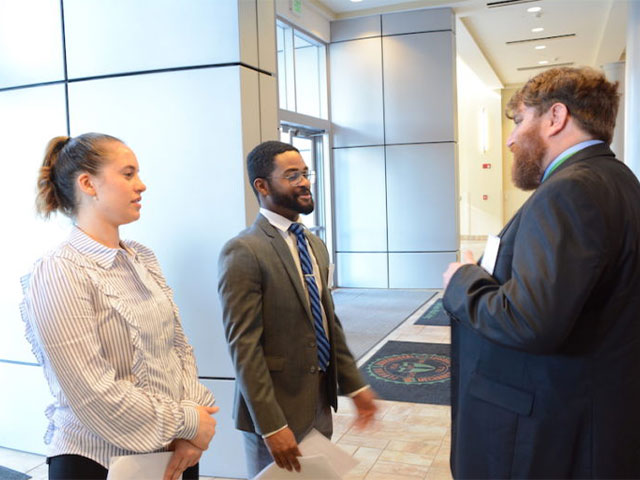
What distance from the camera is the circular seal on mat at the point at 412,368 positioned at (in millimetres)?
5000

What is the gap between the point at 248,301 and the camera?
1902 millimetres

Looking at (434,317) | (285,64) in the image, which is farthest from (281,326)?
(285,64)

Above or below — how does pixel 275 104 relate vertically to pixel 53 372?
above

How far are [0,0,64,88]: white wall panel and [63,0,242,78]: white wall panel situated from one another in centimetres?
9

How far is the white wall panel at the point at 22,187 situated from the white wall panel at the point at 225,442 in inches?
46.4

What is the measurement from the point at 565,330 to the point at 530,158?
52cm

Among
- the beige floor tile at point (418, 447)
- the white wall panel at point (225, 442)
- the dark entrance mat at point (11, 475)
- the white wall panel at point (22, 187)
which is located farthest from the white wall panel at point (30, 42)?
the beige floor tile at point (418, 447)

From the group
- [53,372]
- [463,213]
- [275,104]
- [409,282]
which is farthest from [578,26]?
[53,372]

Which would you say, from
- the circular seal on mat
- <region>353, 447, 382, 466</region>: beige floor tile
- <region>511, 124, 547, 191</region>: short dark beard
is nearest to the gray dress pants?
<region>511, 124, 547, 191</region>: short dark beard

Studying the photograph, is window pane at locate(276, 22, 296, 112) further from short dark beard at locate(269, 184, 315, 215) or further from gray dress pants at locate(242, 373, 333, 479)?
gray dress pants at locate(242, 373, 333, 479)

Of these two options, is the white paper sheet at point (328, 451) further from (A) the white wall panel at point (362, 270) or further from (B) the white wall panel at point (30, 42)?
(A) the white wall panel at point (362, 270)

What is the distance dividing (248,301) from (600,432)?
1.07 meters

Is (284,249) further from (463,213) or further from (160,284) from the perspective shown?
(463,213)

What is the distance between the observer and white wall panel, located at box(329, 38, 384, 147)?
31.7 ft
